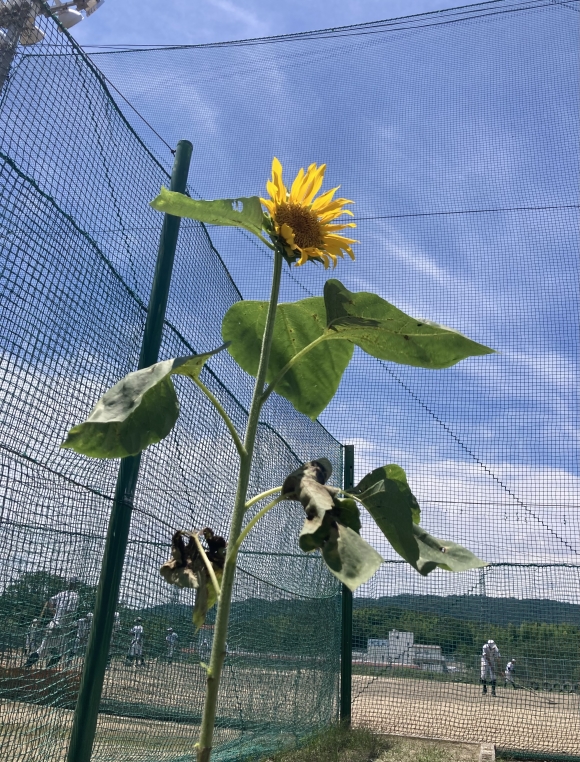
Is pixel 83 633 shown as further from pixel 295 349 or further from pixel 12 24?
pixel 12 24

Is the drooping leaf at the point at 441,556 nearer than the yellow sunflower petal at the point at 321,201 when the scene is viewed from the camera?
Yes

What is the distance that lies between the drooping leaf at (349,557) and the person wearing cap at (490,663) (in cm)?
327

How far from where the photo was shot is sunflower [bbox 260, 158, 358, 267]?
29.8 inches

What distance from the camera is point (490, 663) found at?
3486mm

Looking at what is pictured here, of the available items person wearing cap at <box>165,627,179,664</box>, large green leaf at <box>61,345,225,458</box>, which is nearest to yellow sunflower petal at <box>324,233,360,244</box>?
large green leaf at <box>61,345,225,458</box>

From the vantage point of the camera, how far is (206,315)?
195cm

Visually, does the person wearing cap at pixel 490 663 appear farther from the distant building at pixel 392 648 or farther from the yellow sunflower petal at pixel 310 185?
the yellow sunflower petal at pixel 310 185

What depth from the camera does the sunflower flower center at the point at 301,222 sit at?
77 centimetres

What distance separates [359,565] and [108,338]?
1.04m

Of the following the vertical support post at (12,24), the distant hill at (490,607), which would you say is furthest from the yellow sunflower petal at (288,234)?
the distant hill at (490,607)

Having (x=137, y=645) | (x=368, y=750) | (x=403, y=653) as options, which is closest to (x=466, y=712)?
(x=403, y=653)

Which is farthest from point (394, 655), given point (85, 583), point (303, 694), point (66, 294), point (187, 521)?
point (66, 294)

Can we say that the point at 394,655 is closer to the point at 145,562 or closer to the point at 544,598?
the point at 544,598

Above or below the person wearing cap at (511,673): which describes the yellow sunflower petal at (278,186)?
above
